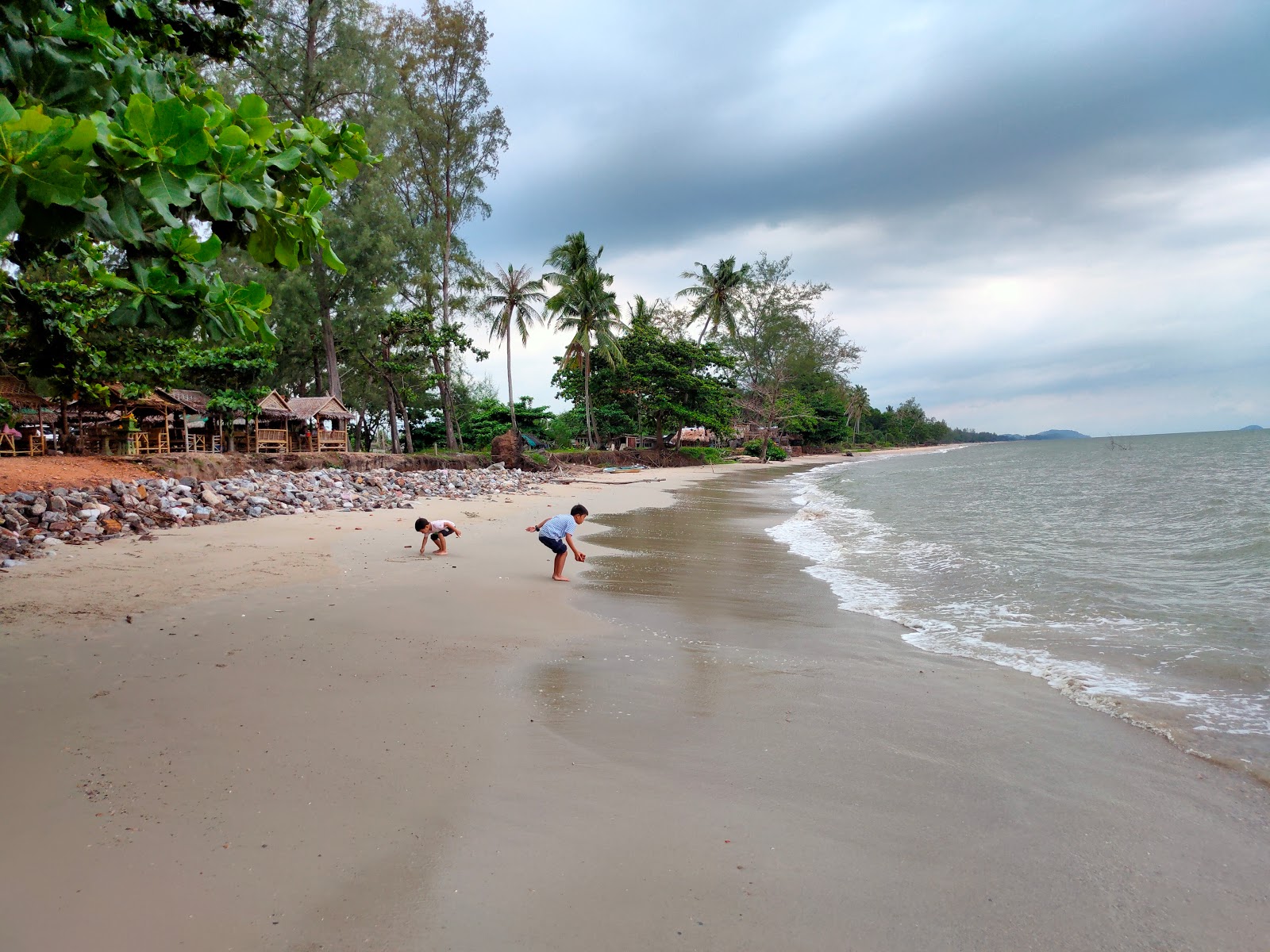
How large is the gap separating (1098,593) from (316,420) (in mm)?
26732

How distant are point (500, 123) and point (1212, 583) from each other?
3272 centimetres

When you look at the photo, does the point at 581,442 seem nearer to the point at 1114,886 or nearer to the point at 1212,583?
the point at 1212,583

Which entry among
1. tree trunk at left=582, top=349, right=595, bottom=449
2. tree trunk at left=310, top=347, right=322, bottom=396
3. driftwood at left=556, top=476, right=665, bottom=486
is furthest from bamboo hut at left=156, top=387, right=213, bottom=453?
tree trunk at left=582, top=349, right=595, bottom=449

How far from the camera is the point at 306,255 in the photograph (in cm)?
345

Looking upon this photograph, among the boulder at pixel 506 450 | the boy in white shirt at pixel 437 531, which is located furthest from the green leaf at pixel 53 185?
the boulder at pixel 506 450

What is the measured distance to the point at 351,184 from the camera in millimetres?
26844

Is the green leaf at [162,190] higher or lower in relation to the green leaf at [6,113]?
lower

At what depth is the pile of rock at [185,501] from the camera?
8.92 m

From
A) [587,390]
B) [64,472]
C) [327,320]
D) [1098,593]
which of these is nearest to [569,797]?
[1098,593]

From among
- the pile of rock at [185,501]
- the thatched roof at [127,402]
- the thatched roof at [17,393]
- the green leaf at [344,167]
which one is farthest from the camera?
the thatched roof at [127,402]

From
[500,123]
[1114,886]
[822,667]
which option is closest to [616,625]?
[822,667]

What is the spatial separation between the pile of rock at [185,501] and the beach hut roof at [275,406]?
6.08 meters

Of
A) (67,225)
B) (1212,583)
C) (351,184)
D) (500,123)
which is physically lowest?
(1212,583)

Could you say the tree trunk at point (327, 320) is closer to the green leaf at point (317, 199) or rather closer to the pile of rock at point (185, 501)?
the pile of rock at point (185, 501)
